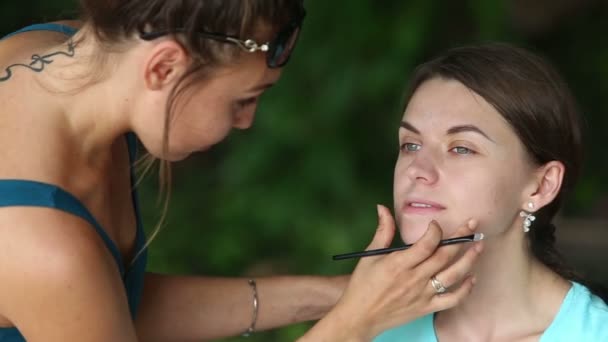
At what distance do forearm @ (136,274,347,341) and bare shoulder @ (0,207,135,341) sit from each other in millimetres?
497

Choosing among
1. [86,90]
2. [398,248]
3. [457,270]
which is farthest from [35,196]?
[457,270]

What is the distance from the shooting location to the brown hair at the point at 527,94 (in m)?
1.86

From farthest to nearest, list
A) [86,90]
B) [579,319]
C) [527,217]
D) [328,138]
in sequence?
[328,138] < [527,217] < [579,319] < [86,90]

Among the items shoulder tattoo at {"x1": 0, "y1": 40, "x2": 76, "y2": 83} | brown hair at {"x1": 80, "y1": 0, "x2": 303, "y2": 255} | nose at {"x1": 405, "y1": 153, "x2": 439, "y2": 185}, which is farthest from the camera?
nose at {"x1": 405, "y1": 153, "x2": 439, "y2": 185}

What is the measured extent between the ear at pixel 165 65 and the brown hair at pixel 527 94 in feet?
2.21

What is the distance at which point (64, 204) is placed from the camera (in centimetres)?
149

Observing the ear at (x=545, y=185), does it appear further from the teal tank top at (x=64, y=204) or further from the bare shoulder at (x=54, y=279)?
the bare shoulder at (x=54, y=279)

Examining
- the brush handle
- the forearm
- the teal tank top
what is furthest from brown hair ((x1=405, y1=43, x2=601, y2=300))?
the teal tank top

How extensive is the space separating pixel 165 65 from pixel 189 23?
83 millimetres

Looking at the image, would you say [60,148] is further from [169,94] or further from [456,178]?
[456,178]

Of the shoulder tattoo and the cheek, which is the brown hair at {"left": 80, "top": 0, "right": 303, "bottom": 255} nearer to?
the shoulder tattoo

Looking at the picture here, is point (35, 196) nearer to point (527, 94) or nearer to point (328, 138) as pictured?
point (527, 94)

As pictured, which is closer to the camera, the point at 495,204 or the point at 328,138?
the point at 495,204

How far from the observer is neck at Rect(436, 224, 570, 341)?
1.89 meters
